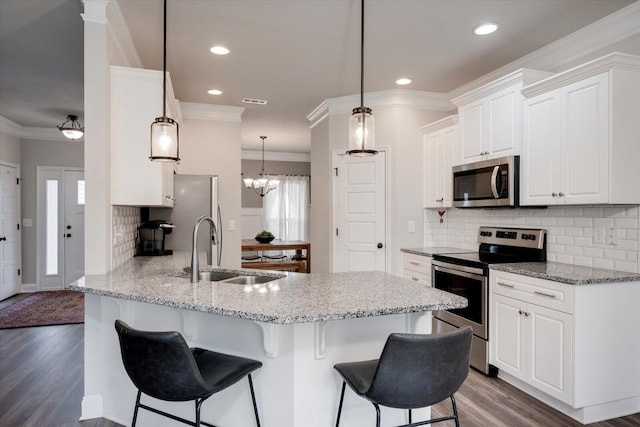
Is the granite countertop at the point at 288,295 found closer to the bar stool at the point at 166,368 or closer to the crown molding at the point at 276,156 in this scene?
the bar stool at the point at 166,368

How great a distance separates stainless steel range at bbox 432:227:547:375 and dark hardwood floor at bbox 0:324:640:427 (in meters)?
0.31

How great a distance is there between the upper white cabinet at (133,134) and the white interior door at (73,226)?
4626 mm

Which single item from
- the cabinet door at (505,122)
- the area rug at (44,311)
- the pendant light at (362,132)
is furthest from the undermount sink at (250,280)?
the area rug at (44,311)

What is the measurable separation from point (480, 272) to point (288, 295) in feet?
6.23

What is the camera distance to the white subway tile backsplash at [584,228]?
8.57 ft

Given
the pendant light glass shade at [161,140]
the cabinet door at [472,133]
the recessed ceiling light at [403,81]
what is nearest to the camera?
the pendant light glass shade at [161,140]

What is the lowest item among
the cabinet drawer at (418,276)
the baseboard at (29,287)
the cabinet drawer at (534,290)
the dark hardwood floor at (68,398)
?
the dark hardwood floor at (68,398)

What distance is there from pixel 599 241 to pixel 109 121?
345 centimetres

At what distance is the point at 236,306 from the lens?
1.61 metres

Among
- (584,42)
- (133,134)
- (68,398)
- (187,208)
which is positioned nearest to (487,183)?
(584,42)

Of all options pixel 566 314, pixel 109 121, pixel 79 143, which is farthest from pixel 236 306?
pixel 79 143

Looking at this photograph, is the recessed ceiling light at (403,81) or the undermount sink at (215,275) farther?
the recessed ceiling light at (403,81)

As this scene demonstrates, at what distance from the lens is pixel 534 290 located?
8.66 feet

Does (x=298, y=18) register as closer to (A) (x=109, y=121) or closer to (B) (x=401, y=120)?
(A) (x=109, y=121)
